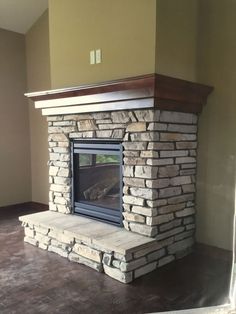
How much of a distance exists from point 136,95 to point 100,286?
1.46 m

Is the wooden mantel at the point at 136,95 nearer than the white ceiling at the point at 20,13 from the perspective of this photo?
Yes

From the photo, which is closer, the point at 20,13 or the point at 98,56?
the point at 98,56

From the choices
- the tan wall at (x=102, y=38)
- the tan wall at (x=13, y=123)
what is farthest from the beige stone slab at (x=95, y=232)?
the tan wall at (x=13, y=123)

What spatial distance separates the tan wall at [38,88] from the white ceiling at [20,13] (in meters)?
0.09

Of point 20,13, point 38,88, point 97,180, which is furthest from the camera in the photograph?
point 38,88

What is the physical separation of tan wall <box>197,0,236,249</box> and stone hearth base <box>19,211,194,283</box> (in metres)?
0.36

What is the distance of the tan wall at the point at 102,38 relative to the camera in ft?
7.85

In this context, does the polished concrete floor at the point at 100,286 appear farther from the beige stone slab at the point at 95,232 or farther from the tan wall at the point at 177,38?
the tan wall at the point at 177,38

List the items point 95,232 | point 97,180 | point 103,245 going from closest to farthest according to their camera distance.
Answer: point 103,245, point 95,232, point 97,180

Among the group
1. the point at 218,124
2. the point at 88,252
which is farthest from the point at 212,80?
the point at 88,252

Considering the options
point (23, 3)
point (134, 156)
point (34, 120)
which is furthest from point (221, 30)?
point (34, 120)

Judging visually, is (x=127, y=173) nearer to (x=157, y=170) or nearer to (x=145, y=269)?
(x=157, y=170)

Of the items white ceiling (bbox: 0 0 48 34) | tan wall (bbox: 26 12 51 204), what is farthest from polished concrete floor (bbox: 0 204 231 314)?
white ceiling (bbox: 0 0 48 34)

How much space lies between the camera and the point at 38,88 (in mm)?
4434
